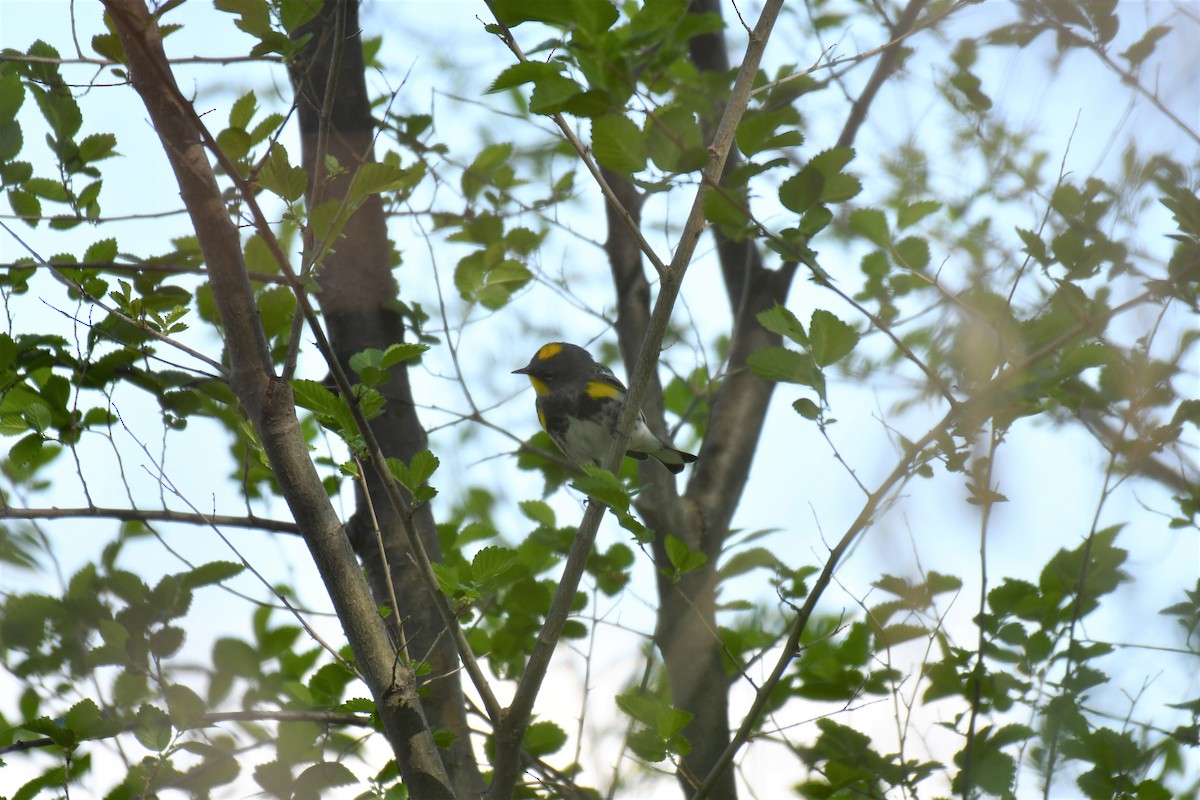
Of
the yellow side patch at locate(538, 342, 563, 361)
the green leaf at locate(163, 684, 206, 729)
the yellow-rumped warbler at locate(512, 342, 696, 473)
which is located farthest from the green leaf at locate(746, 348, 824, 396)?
the yellow side patch at locate(538, 342, 563, 361)

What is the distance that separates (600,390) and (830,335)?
260cm

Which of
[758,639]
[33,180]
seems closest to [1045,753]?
[758,639]

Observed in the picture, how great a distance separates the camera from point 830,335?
2.57 meters

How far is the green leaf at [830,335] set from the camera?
2.56 metres

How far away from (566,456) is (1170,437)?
Answer: 2.90 m

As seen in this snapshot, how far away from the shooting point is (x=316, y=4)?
2613 millimetres

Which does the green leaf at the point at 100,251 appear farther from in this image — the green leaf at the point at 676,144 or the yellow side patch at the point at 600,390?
the yellow side patch at the point at 600,390

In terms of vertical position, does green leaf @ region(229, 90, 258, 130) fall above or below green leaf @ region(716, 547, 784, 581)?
above

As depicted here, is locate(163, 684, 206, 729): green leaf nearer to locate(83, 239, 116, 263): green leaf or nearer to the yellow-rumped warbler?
locate(83, 239, 116, 263): green leaf

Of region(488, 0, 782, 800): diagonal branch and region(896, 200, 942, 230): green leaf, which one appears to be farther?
region(896, 200, 942, 230): green leaf

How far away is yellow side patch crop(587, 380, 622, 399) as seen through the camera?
16.6 ft

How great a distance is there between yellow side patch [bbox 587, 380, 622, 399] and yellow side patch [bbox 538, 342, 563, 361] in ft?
0.98

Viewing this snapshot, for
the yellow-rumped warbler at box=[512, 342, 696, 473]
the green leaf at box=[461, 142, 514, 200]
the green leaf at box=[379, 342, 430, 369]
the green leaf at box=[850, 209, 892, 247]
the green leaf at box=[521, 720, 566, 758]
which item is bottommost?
the green leaf at box=[521, 720, 566, 758]

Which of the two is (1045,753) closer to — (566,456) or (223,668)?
(223,668)
